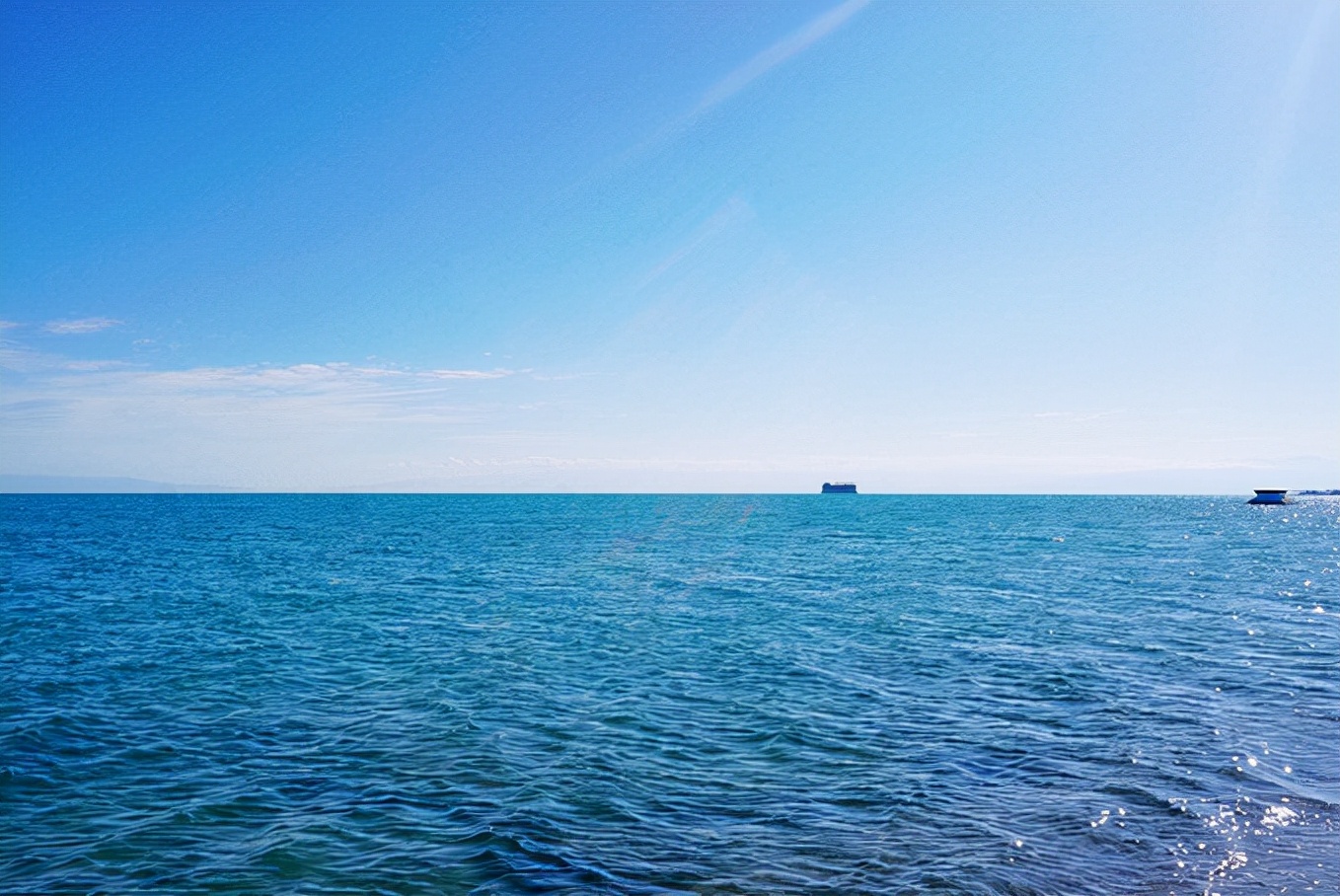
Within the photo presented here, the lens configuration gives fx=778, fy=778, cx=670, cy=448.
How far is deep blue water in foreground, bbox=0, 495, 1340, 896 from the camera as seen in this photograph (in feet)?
43.4

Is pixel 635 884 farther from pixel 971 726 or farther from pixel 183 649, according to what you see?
pixel 183 649

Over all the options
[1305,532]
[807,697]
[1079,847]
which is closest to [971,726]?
[807,697]

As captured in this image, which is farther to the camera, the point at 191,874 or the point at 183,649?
the point at 183,649

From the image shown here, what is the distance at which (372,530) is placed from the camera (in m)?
123

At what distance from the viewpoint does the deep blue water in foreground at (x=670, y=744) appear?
13.2 meters

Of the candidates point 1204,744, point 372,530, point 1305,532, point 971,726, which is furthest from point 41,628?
point 1305,532

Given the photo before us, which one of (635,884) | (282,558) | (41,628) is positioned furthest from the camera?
(282,558)

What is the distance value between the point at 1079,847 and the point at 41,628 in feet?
143

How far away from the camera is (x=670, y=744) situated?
19.9 m

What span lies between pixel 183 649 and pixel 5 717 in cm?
1017

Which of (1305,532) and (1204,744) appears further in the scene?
(1305,532)

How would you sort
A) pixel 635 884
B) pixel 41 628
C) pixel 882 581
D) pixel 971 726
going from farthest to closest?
1. pixel 882 581
2. pixel 41 628
3. pixel 971 726
4. pixel 635 884

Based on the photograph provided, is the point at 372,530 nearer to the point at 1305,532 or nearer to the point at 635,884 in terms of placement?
the point at 635,884

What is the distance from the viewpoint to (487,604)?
46.1 meters
